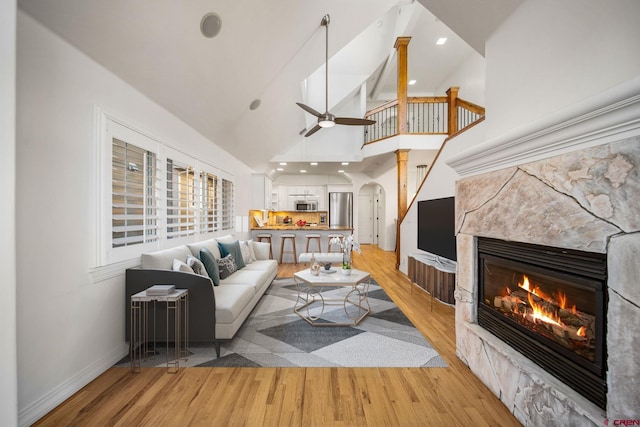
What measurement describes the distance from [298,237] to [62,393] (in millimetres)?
5687

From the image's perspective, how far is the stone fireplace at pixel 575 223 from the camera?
1168 mm

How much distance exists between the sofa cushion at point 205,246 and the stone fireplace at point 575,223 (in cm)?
322

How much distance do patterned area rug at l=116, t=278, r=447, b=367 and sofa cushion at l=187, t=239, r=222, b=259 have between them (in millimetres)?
1076

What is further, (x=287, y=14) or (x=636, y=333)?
(x=287, y=14)

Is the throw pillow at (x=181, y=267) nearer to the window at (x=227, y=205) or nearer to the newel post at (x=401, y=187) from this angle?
the window at (x=227, y=205)

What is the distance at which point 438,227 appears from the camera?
13.7 ft

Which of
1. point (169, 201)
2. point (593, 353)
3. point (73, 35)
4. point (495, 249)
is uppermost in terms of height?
point (73, 35)

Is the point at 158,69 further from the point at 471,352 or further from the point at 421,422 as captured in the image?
the point at 471,352

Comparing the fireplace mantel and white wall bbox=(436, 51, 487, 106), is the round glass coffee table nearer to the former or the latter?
the fireplace mantel

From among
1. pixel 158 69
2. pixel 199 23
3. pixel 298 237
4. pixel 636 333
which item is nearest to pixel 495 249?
pixel 636 333

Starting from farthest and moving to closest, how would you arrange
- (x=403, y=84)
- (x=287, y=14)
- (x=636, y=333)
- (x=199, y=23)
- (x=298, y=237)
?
1. (x=298, y=237)
2. (x=403, y=84)
3. (x=287, y=14)
4. (x=199, y=23)
5. (x=636, y=333)

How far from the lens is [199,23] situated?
257cm

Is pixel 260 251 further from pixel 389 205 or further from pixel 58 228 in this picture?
pixel 389 205

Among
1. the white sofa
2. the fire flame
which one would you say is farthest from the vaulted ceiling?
the fire flame
